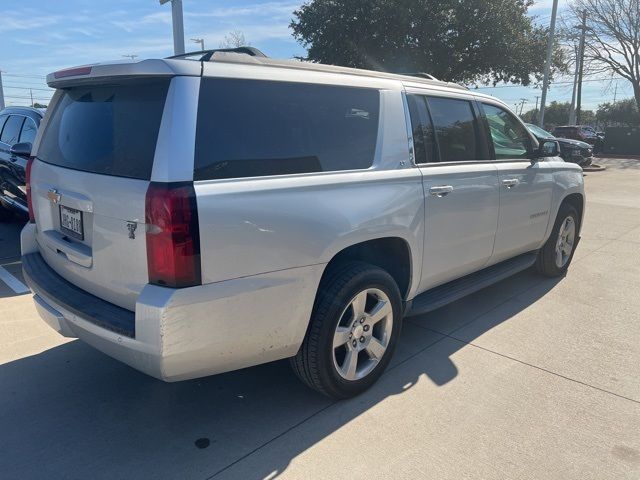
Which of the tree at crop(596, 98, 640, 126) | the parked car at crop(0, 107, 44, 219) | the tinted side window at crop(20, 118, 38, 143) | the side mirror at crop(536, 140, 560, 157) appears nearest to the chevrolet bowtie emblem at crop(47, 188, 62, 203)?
the parked car at crop(0, 107, 44, 219)

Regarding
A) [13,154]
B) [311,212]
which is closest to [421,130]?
[311,212]

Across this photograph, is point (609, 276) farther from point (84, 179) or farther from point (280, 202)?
point (84, 179)

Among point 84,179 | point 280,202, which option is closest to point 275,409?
point 280,202

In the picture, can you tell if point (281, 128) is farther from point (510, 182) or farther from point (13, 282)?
point (13, 282)

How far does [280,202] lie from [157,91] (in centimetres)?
80

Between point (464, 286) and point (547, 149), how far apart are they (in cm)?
177

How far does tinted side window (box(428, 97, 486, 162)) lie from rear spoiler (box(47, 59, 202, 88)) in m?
1.93

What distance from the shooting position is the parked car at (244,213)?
2342 mm

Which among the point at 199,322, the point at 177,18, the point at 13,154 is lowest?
the point at 199,322

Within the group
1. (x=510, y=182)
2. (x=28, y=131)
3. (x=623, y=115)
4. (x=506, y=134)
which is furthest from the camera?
(x=623, y=115)

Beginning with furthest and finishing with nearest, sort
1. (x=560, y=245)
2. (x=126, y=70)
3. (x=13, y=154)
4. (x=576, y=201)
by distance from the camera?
(x=13, y=154) → (x=576, y=201) → (x=560, y=245) → (x=126, y=70)

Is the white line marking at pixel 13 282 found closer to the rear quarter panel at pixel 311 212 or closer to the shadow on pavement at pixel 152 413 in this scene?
the shadow on pavement at pixel 152 413

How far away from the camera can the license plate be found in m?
2.77

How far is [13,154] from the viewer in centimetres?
624
